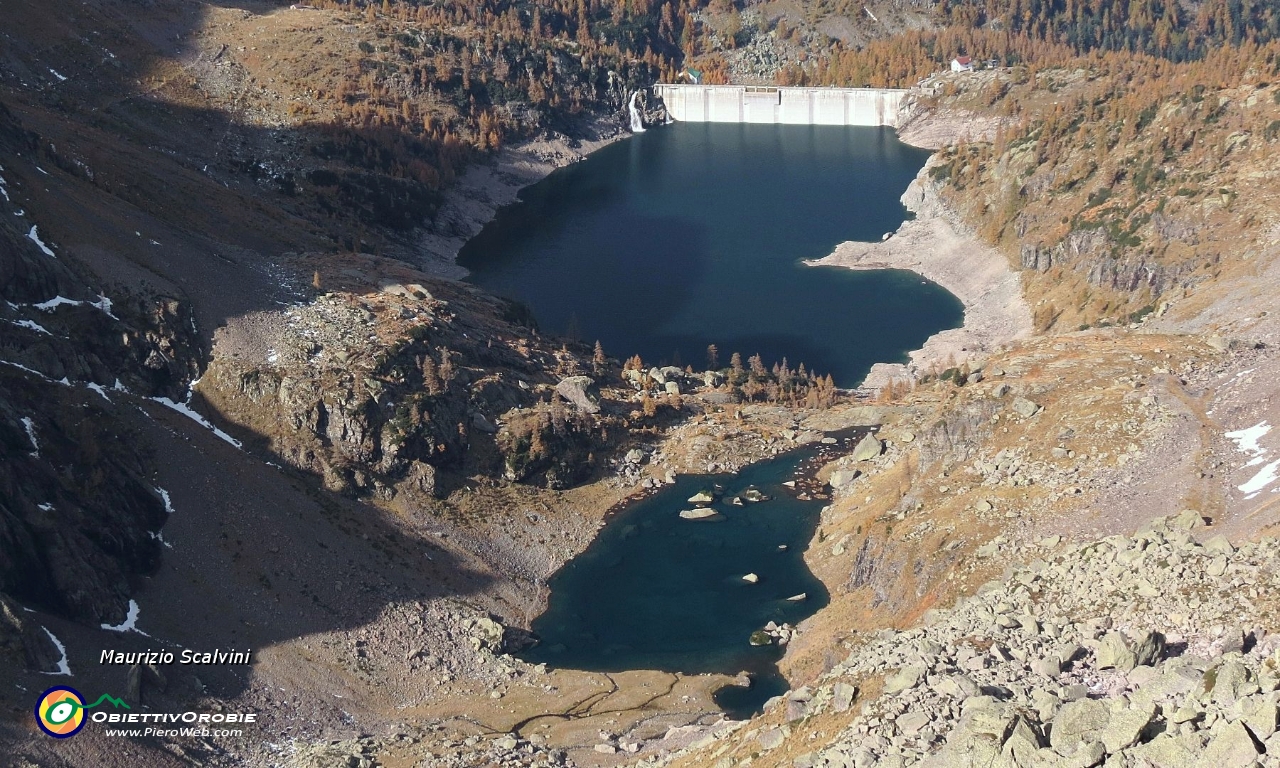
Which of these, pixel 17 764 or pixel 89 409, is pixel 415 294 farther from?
pixel 17 764

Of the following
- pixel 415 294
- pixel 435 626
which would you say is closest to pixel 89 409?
pixel 435 626

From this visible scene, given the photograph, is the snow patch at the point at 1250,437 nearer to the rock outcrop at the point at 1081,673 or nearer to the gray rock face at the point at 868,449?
the rock outcrop at the point at 1081,673

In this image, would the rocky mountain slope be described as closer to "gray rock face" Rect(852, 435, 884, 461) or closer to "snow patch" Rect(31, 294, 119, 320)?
"snow patch" Rect(31, 294, 119, 320)

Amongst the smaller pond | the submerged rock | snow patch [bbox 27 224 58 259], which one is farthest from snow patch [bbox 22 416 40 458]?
the submerged rock

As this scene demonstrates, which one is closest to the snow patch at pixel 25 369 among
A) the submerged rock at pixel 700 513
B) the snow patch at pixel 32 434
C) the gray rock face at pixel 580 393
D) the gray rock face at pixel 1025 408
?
the snow patch at pixel 32 434

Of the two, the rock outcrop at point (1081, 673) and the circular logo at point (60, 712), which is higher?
the rock outcrop at point (1081, 673)

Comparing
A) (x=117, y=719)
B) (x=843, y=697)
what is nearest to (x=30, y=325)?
(x=117, y=719)
